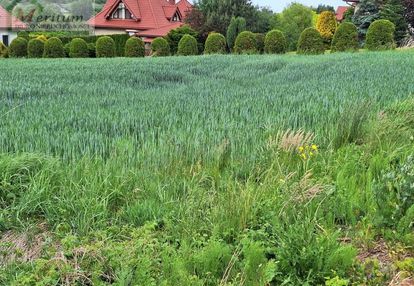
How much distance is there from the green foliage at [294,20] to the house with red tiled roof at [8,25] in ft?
88.8

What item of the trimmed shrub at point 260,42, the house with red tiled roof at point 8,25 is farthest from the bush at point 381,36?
the house with red tiled roof at point 8,25

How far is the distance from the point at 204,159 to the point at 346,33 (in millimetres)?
23921

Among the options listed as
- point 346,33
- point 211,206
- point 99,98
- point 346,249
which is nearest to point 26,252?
point 211,206

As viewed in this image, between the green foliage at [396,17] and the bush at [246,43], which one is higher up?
the green foliage at [396,17]

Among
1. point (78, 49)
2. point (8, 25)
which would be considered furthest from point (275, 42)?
→ point (8, 25)

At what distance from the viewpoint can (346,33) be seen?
25828 mm

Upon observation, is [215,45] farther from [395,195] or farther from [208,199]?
[395,195]

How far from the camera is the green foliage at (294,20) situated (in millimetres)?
51831

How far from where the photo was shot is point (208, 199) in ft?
10.4

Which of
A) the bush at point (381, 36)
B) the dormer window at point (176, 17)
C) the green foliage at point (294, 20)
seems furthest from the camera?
the dormer window at point (176, 17)

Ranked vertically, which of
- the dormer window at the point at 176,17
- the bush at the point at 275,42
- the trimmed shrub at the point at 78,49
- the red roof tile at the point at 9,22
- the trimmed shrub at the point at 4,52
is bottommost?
the trimmed shrub at the point at 4,52

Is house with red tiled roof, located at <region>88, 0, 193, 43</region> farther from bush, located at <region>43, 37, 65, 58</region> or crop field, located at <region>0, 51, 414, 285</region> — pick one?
crop field, located at <region>0, 51, 414, 285</region>

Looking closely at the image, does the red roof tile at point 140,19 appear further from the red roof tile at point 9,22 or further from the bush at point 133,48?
the bush at point 133,48

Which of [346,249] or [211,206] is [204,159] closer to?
[211,206]
